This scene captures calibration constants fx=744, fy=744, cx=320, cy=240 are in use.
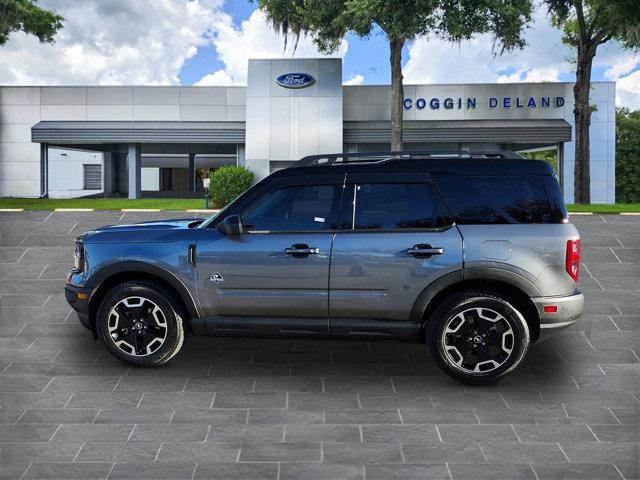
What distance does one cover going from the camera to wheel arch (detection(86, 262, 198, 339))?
22.3ft

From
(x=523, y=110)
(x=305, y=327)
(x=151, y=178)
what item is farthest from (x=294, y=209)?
(x=151, y=178)

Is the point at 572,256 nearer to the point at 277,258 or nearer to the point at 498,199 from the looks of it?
the point at 498,199

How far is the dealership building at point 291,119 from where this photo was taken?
31.2 metres

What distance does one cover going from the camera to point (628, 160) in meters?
54.0

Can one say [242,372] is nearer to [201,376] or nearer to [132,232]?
[201,376]

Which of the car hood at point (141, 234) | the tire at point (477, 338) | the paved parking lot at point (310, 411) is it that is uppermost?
the car hood at point (141, 234)

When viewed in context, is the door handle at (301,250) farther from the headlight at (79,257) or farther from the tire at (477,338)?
the headlight at (79,257)

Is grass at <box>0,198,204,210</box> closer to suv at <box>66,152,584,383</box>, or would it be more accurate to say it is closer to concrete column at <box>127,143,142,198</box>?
suv at <box>66,152,584,383</box>

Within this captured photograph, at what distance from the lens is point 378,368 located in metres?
6.98

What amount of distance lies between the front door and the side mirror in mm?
145

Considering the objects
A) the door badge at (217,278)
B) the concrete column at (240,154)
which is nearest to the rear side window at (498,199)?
the door badge at (217,278)

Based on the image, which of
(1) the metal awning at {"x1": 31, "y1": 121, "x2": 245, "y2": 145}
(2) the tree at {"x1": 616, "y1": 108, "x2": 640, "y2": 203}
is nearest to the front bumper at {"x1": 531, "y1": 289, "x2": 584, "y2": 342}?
(1) the metal awning at {"x1": 31, "y1": 121, "x2": 245, "y2": 145}

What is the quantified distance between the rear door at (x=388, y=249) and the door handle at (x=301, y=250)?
176 mm

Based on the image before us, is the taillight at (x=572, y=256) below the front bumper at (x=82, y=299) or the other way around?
the other way around
